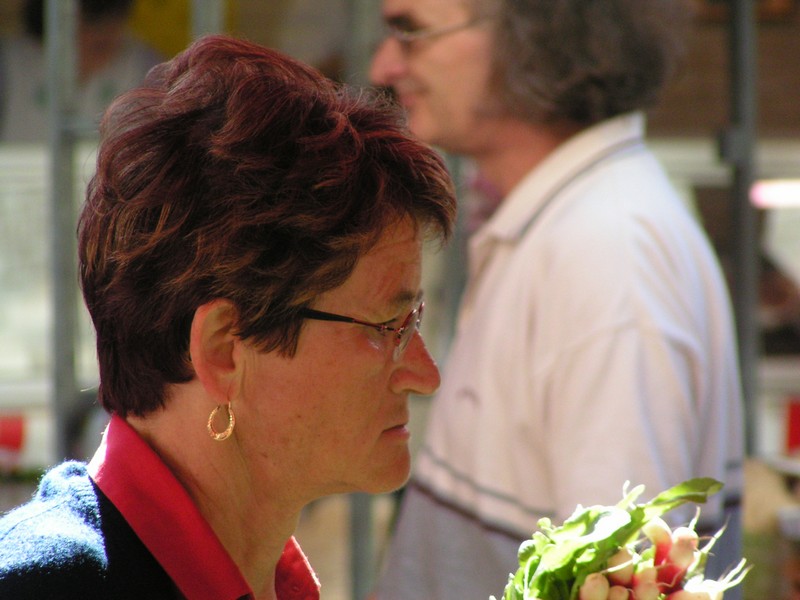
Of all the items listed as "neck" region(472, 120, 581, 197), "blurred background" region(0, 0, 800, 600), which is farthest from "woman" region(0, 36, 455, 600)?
"blurred background" region(0, 0, 800, 600)

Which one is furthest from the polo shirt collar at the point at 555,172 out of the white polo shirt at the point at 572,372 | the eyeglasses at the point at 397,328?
the eyeglasses at the point at 397,328

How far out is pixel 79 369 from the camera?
3.18 m

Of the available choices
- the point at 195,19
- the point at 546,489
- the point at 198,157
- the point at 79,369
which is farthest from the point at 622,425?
the point at 79,369

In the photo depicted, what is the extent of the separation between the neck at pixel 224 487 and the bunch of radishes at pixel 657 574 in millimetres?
503

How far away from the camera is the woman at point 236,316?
1.36 metres

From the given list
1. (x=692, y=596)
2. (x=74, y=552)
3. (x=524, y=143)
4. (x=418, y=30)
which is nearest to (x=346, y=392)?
(x=74, y=552)

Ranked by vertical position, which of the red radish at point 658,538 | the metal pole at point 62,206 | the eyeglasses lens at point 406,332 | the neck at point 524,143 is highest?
the neck at point 524,143

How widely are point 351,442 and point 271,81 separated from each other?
1.67 feet

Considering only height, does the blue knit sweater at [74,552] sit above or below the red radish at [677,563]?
below

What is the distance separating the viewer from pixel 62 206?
10.1 feet

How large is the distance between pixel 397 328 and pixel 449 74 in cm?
101

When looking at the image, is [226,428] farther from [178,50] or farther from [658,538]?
[178,50]

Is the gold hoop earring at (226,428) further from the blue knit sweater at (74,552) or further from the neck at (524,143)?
the neck at (524,143)

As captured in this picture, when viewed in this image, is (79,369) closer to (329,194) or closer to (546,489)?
(546,489)
